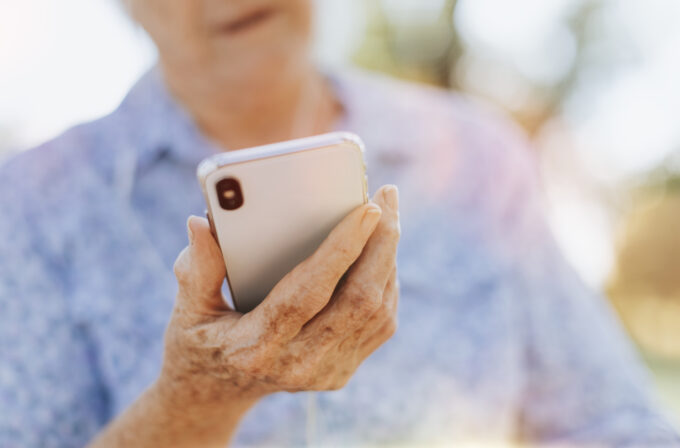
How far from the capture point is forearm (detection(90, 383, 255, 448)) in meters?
0.73

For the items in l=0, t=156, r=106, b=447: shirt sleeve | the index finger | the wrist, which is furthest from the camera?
l=0, t=156, r=106, b=447: shirt sleeve

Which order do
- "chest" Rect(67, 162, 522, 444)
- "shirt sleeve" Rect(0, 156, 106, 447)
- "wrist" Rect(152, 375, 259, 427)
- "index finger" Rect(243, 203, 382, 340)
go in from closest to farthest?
"index finger" Rect(243, 203, 382, 340)
"wrist" Rect(152, 375, 259, 427)
"shirt sleeve" Rect(0, 156, 106, 447)
"chest" Rect(67, 162, 522, 444)

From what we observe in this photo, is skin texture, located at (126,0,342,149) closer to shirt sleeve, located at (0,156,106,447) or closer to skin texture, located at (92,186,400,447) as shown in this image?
shirt sleeve, located at (0,156,106,447)

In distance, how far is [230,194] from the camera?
61 cm

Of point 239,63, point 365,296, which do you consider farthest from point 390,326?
point 239,63

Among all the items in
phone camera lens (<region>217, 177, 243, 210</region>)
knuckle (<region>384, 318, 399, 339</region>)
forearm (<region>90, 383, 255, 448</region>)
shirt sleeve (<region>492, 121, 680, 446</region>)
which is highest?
phone camera lens (<region>217, 177, 243, 210</region>)

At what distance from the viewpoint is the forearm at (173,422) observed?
2.38ft

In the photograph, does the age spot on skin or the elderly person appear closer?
the age spot on skin

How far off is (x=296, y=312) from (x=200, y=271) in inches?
4.5

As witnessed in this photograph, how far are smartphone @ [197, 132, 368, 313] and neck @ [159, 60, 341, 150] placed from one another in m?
0.48

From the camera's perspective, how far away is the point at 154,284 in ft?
3.39


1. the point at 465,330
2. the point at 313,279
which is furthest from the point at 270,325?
the point at 465,330

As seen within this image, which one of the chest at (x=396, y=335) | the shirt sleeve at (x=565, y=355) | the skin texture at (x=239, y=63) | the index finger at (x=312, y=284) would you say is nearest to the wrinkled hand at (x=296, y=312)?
the index finger at (x=312, y=284)

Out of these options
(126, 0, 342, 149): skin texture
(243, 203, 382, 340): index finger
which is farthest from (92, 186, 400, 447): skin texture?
(126, 0, 342, 149): skin texture
